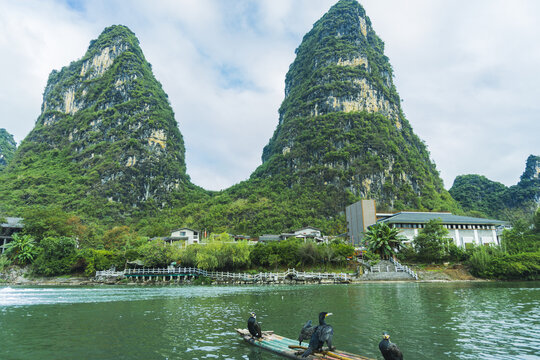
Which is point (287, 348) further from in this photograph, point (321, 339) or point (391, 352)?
point (391, 352)

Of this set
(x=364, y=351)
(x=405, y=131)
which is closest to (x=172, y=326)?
(x=364, y=351)

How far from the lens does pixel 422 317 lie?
21016mm

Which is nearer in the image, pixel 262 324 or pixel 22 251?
pixel 262 324

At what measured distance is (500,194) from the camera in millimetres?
156250

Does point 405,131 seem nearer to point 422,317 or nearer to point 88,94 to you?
point 422,317

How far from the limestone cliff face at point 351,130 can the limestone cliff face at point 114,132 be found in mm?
50331

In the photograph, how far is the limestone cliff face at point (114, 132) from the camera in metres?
147

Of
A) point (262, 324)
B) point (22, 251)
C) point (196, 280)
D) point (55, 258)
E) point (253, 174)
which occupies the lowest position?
point (262, 324)

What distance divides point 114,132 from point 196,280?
126796 mm

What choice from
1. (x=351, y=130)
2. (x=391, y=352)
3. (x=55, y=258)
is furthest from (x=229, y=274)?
(x=351, y=130)

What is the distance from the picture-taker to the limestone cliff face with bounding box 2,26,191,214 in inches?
5787

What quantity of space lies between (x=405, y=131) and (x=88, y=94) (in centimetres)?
17001

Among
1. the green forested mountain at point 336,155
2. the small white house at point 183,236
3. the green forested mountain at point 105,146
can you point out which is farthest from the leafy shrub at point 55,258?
the green forested mountain at point 105,146

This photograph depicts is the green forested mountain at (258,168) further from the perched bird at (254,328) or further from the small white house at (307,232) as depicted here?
the perched bird at (254,328)
